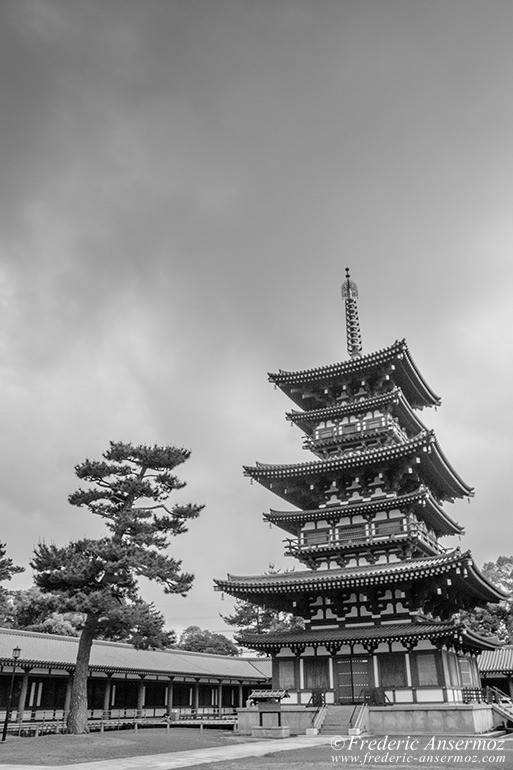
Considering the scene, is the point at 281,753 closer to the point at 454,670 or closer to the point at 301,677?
the point at 301,677

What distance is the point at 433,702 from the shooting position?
96.0ft

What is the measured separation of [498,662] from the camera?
45.1m

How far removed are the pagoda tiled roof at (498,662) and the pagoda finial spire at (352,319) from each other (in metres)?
23.4

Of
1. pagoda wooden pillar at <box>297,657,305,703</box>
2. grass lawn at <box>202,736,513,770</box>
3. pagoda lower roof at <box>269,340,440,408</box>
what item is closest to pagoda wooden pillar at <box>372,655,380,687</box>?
pagoda wooden pillar at <box>297,657,305,703</box>

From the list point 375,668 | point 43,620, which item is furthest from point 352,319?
point 43,620

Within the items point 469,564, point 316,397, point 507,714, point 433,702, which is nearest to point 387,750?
point 433,702

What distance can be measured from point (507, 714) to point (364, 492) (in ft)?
43.2

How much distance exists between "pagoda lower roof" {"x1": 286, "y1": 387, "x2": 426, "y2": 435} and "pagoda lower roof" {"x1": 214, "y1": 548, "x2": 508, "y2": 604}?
32.0 feet

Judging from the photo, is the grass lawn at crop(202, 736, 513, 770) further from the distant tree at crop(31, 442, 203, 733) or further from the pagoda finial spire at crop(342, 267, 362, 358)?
the pagoda finial spire at crop(342, 267, 362, 358)

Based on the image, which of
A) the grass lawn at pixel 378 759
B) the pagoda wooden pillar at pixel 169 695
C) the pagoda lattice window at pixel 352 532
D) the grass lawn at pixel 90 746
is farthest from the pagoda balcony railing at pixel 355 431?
the pagoda wooden pillar at pixel 169 695

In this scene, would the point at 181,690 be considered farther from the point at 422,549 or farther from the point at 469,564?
the point at 469,564

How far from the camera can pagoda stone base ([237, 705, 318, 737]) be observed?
30281 mm

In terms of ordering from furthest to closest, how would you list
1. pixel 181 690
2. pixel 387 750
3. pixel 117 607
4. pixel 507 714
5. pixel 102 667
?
pixel 181 690
pixel 102 667
pixel 507 714
pixel 117 607
pixel 387 750

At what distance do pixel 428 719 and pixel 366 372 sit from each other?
1958cm
